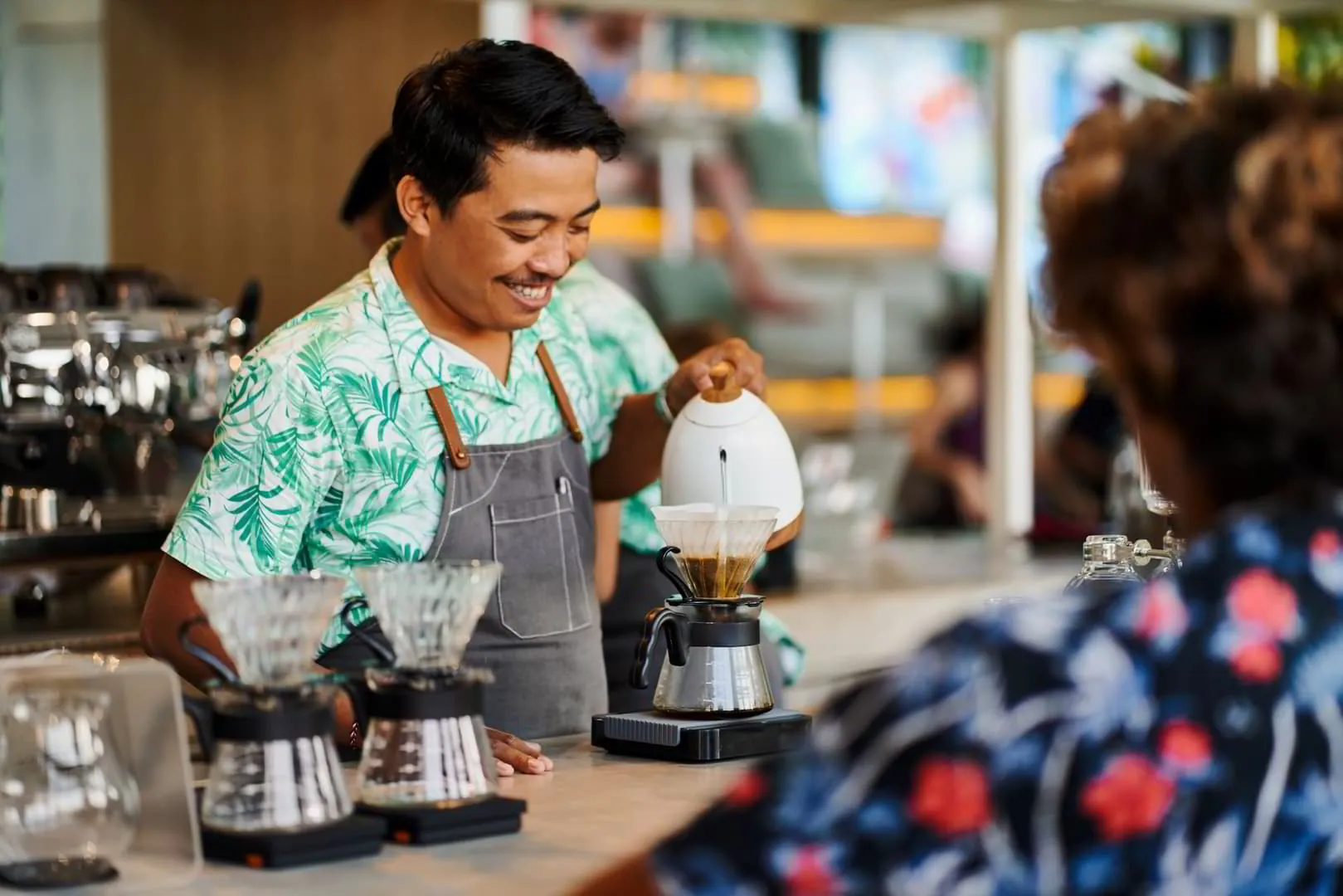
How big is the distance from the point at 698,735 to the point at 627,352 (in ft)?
3.43

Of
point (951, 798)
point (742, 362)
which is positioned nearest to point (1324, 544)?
point (951, 798)

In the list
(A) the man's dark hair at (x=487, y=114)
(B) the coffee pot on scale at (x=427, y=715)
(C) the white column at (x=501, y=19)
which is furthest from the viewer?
(C) the white column at (x=501, y=19)

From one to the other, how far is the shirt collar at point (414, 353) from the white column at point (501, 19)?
168 cm

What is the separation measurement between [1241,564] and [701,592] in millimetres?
1032

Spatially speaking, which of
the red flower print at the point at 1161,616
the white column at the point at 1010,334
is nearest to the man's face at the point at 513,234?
the red flower print at the point at 1161,616

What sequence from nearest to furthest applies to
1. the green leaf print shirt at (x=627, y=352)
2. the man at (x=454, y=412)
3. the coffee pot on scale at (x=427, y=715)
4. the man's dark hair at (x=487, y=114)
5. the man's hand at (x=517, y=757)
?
the coffee pot on scale at (x=427, y=715)
the man's hand at (x=517, y=757)
the man at (x=454, y=412)
the man's dark hair at (x=487, y=114)
the green leaf print shirt at (x=627, y=352)

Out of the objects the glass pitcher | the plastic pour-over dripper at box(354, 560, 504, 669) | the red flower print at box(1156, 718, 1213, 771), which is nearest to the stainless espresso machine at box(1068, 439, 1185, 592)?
the glass pitcher

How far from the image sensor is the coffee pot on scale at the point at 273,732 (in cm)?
163

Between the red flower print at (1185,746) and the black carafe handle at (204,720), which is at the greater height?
the red flower print at (1185,746)

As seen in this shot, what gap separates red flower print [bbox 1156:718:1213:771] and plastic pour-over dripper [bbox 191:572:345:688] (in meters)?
0.76

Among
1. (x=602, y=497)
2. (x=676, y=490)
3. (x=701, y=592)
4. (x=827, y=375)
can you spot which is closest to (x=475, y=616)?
(x=701, y=592)

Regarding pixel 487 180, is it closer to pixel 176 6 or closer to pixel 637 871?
pixel 637 871

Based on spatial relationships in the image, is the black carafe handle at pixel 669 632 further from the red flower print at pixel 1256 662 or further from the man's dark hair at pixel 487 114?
the red flower print at pixel 1256 662

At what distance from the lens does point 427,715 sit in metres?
1.72
